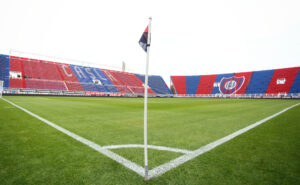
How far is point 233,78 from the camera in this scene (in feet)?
182

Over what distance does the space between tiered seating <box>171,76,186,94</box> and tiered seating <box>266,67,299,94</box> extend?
97.8 ft

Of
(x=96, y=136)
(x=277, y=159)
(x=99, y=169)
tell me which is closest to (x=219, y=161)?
(x=277, y=159)

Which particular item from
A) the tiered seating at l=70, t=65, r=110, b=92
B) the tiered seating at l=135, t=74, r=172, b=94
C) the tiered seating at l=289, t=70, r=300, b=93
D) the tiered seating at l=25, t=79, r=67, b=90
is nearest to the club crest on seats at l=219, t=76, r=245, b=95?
the tiered seating at l=289, t=70, r=300, b=93

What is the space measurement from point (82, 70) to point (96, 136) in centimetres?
5476

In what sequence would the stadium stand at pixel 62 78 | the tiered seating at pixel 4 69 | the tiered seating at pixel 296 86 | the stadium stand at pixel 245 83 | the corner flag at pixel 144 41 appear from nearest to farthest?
the corner flag at pixel 144 41
the tiered seating at pixel 4 69
the stadium stand at pixel 62 78
the tiered seating at pixel 296 86
the stadium stand at pixel 245 83

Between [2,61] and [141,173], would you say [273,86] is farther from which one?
[2,61]

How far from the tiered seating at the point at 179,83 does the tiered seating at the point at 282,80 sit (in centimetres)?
2981

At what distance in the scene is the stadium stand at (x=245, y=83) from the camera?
43531mm

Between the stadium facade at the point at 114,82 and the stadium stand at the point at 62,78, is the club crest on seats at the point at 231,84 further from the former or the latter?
the stadium stand at the point at 62,78

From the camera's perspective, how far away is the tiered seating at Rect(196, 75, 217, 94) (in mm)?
58078

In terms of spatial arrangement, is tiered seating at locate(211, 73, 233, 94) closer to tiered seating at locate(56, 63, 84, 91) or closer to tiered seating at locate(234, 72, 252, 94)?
tiered seating at locate(234, 72, 252, 94)

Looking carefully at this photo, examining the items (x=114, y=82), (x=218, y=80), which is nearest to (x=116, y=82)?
(x=114, y=82)

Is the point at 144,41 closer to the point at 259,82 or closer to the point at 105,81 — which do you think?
the point at 105,81

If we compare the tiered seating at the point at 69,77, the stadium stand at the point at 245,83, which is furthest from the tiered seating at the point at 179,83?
the tiered seating at the point at 69,77
